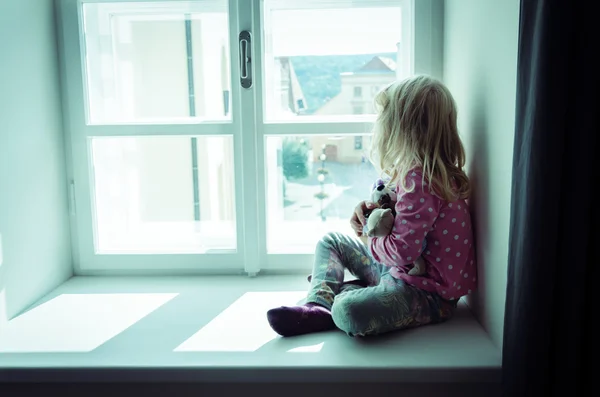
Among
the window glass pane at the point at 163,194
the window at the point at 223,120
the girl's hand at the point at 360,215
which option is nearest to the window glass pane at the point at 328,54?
the window at the point at 223,120

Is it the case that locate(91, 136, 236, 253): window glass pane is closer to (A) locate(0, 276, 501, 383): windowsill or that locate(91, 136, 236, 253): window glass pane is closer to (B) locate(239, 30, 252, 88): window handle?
(B) locate(239, 30, 252, 88): window handle

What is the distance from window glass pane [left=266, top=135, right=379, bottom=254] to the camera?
5.32ft

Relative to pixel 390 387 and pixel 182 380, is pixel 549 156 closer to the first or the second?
pixel 390 387

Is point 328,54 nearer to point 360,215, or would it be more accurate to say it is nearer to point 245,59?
point 245,59

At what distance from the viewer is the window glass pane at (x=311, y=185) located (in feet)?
→ 5.32

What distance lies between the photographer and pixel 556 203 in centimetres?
79

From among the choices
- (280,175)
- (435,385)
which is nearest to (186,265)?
(280,175)

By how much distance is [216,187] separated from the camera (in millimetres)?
1659

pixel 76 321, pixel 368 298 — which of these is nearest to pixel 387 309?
pixel 368 298

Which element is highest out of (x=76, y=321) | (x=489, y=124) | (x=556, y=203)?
(x=489, y=124)

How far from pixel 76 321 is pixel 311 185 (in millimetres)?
777

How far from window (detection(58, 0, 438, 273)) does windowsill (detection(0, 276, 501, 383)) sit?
0.28 metres

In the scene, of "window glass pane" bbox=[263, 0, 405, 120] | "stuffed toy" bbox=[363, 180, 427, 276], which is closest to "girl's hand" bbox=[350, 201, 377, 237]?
"stuffed toy" bbox=[363, 180, 427, 276]

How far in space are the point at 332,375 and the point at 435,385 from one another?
0.22 m
